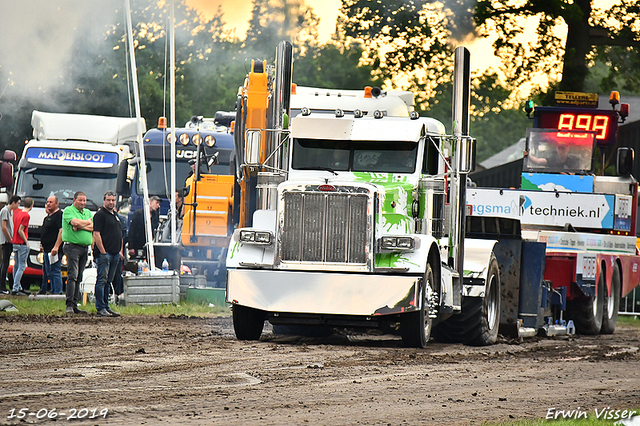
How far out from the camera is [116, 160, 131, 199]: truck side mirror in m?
22.6

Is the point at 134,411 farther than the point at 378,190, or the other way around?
the point at 378,190

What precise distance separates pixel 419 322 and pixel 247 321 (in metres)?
2.07

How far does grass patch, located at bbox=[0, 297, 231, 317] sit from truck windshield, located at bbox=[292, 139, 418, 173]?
514 centimetres

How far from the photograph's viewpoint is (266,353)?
1141 centimetres

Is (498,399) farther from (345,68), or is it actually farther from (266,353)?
(345,68)

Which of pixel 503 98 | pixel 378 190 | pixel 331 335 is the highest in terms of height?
pixel 503 98

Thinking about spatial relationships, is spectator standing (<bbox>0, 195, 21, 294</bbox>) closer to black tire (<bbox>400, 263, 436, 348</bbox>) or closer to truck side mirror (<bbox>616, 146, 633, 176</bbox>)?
black tire (<bbox>400, 263, 436, 348</bbox>)

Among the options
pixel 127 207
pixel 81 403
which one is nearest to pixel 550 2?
pixel 127 207

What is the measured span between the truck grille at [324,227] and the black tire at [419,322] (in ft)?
2.89

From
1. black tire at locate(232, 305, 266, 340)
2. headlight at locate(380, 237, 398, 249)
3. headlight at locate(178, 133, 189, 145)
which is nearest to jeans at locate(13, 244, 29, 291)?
headlight at locate(178, 133, 189, 145)

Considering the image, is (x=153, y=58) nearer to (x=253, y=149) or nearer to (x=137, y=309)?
(x=137, y=309)

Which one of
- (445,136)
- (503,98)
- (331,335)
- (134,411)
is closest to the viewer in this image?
(134,411)

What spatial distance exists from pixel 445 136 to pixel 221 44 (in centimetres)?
2352

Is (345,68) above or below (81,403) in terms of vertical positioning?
above
